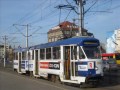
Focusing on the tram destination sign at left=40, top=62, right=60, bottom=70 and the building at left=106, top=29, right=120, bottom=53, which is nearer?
the tram destination sign at left=40, top=62, right=60, bottom=70

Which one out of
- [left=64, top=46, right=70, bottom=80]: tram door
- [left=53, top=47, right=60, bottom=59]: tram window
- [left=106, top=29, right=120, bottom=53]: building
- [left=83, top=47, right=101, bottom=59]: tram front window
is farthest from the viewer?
[left=106, top=29, right=120, bottom=53]: building

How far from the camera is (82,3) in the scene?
32.4 m

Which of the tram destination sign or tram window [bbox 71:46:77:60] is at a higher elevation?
tram window [bbox 71:46:77:60]

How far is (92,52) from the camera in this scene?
21.5 metres

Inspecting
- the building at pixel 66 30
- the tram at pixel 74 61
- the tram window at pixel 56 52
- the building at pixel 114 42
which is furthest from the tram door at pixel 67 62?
the building at pixel 114 42

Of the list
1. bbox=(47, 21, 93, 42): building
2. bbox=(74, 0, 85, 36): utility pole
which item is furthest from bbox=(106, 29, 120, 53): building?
bbox=(74, 0, 85, 36): utility pole

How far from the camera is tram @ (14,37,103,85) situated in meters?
21.0

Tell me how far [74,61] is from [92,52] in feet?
4.14

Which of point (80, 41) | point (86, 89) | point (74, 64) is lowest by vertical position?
point (86, 89)

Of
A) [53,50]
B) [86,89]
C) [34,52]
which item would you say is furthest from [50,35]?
[86,89]

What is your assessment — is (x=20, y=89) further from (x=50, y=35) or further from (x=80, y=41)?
(x=50, y=35)

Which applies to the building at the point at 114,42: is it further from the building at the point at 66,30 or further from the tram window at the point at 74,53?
the tram window at the point at 74,53

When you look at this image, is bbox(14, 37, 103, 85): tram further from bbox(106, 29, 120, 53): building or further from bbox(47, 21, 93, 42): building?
bbox(106, 29, 120, 53): building

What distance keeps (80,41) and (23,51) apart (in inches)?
633
